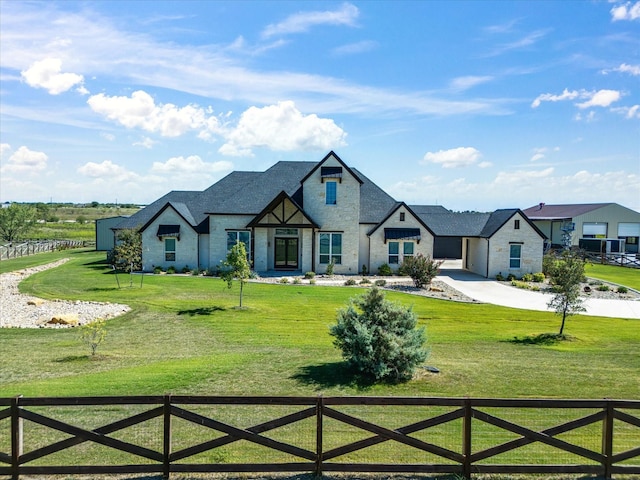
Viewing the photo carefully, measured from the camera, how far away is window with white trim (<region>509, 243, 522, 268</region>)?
38.9 meters

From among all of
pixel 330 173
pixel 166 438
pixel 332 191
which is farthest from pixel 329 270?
pixel 166 438

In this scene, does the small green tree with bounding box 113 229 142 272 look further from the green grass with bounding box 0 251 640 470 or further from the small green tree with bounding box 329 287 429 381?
the small green tree with bounding box 329 287 429 381

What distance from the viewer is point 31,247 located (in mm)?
54750

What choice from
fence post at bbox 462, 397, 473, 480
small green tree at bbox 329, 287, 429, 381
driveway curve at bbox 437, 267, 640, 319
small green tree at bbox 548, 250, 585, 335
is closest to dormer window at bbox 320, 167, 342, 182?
driveway curve at bbox 437, 267, 640, 319

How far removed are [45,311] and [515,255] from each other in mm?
32887

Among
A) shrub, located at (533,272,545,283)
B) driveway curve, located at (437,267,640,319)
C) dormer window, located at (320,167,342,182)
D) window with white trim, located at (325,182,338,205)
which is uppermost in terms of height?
dormer window, located at (320,167,342,182)

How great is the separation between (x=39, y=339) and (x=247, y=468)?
14078mm

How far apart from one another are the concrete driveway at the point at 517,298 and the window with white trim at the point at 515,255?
282 cm

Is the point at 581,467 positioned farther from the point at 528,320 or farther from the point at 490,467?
the point at 528,320

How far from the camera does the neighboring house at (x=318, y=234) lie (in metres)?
38.8

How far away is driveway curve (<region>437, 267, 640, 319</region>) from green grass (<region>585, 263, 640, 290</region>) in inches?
311

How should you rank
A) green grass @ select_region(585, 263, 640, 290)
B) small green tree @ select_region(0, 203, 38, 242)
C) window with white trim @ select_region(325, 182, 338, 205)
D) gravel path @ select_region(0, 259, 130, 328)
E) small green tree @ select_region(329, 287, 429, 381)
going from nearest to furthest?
1. small green tree @ select_region(329, 287, 429, 381)
2. gravel path @ select_region(0, 259, 130, 328)
3. green grass @ select_region(585, 263, 640, 290)
4. window with white trim @ select_region(325, 182, 338, 205)
5. small green tree @ select_region(0, 203, 38, 242)

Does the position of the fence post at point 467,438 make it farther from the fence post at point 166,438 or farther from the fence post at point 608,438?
the fence post at point 166,438

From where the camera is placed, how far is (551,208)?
68.7 metres
